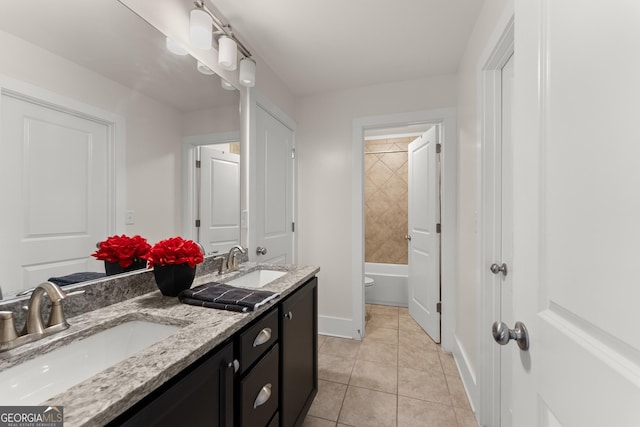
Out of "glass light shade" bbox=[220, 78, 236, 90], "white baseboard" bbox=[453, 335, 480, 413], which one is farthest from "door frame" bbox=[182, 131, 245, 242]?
"white baseboard" bbox=[453, 335, 480, 413]

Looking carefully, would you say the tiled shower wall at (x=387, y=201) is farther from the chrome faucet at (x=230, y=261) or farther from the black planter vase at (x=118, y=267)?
the black planter vase at (x=118, y=267)

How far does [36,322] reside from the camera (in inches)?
28.6

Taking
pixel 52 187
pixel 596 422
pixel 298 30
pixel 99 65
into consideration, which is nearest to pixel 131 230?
pixel 52 187

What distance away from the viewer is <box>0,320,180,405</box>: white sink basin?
2.01 feet

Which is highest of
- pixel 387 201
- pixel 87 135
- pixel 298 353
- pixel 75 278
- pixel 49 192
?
pixel 87 135

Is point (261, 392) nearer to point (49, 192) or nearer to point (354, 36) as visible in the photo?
point (49, 192)

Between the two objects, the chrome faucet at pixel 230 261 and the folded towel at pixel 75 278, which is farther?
the chrome faucet at pixel 230 261

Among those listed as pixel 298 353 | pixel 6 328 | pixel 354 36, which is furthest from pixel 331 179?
pixel 6 328

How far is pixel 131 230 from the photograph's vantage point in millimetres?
1132

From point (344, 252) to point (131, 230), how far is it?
70.8 inches

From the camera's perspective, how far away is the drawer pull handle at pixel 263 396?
1.00m

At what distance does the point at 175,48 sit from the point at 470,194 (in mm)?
1948

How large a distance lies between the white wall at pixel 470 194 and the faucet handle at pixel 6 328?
6.35 ft

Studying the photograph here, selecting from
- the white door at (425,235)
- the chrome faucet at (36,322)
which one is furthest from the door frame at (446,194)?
the chrome faucet at (36,322)
